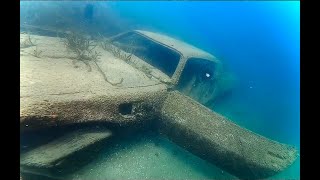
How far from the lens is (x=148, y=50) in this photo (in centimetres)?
619

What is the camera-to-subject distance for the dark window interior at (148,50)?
591 centimetres

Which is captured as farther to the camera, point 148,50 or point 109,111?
point 148,50

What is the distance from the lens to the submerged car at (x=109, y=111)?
273cm

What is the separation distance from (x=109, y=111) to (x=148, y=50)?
3.18 meters

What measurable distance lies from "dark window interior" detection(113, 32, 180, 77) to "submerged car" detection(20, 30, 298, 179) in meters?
0.90

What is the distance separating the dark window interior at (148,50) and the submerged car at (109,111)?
0.90 m

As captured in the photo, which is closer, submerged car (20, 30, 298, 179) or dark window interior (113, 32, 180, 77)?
submerged car (20, 30, 298, 179)

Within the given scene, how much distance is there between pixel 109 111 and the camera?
3297mm

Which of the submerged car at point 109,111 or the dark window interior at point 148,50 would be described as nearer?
the submerged car at point 109,111

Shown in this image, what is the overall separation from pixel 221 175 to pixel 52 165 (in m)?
2.33

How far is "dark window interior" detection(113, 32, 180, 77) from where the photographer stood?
5910mm
